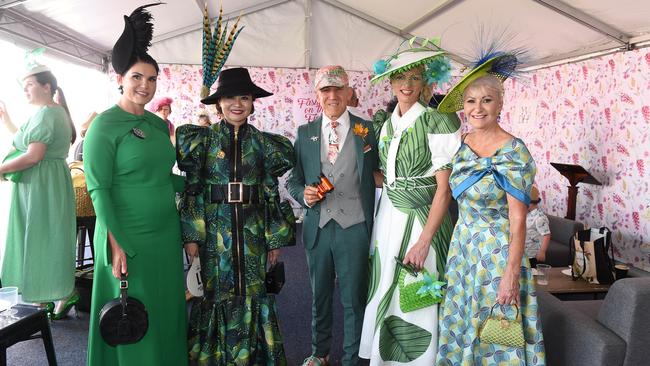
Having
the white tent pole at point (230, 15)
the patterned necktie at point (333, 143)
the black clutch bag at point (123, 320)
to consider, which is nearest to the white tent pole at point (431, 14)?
the white tent pole at point (230, 15)

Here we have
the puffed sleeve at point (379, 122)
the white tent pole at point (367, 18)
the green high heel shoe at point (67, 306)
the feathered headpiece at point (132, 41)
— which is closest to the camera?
the feathered headpiece at point (132, 41)

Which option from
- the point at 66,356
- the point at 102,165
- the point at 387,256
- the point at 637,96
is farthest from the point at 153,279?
the point at 637,96

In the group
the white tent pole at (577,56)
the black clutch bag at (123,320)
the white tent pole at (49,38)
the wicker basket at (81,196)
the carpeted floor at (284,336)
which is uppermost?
the white tent pole at (49,38)

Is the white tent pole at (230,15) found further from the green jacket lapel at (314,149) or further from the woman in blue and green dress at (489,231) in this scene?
the woman in blue and green dress at (489,231)

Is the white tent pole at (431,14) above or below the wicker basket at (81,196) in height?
above

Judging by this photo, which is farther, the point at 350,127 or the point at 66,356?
the point at 66,356

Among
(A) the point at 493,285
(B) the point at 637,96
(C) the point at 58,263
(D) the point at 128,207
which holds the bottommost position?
(C) the point at 58,263

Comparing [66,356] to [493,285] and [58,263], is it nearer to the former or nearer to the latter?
[58,263]

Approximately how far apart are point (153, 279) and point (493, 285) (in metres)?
1.49

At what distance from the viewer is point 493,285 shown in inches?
65.7

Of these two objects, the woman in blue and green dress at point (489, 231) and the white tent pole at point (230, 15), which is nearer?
the woman in blue and green dress at point (489, 231)

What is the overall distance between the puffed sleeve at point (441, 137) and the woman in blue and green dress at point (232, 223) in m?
0.74

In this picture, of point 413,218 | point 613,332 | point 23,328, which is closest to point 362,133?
point 413,218

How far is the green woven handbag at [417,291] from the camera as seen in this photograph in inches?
73.4
